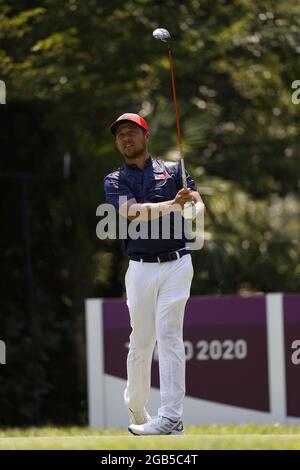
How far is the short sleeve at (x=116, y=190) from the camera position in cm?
707

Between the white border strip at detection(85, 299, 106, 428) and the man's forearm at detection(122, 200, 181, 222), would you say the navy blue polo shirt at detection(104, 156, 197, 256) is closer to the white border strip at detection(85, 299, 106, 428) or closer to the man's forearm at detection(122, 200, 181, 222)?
the man's forearm at detection(122, 200, 181, 222)

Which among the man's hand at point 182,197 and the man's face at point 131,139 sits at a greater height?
the man's face at point 131,139

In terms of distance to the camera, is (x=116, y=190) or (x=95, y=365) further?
(x=95, y=365)

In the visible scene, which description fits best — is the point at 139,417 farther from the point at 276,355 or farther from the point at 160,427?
the point at 276,355

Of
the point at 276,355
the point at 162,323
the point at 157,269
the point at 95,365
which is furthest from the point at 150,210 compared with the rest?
the point at 95,365

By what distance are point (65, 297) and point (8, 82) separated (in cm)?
371

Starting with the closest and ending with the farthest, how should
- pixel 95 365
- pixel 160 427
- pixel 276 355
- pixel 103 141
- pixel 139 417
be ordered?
pixel 160 427, pixel 139 417, pixel 276 355, pixel 95 365, pixel 103 141

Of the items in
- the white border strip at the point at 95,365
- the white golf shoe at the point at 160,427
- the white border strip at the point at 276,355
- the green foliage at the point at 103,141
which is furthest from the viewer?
the green foliage at the point at 103,141

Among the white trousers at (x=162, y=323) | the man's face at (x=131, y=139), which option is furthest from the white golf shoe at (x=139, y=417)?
the man's face at (x=131, y=139)

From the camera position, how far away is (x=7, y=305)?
1622cm

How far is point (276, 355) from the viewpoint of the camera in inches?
475

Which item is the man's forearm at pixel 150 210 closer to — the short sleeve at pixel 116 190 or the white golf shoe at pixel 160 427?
the short sleeve at pixel 116 190

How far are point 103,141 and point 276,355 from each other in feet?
17.0
